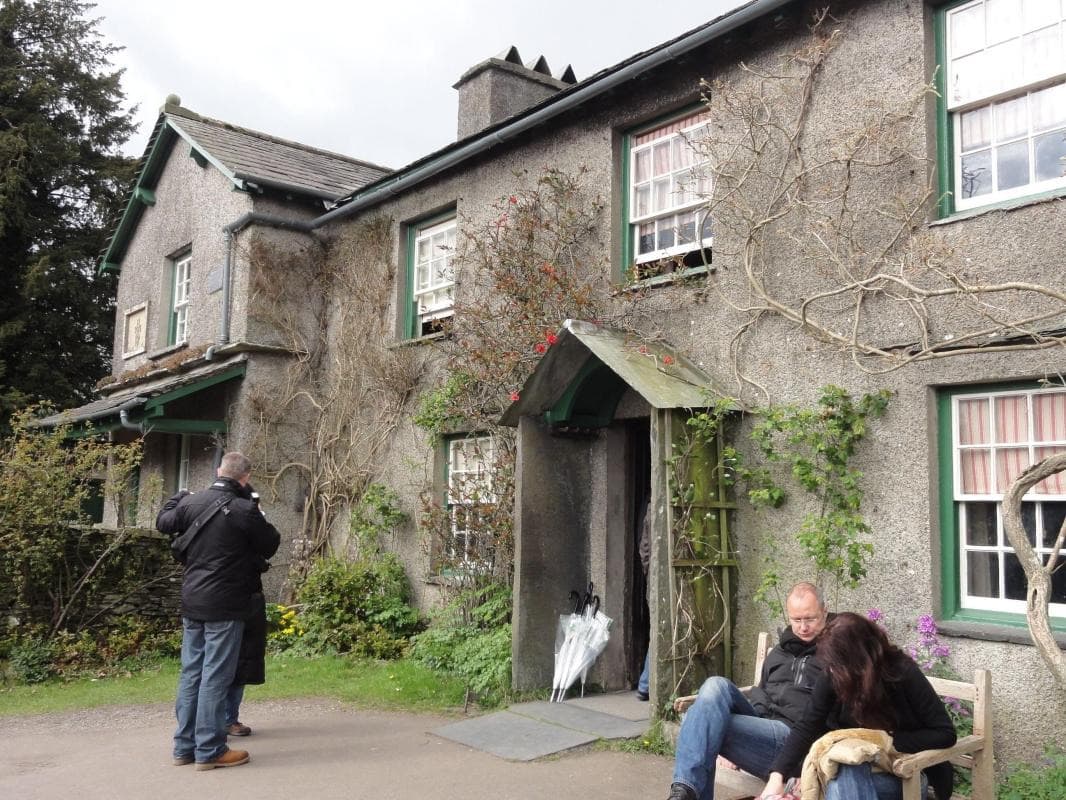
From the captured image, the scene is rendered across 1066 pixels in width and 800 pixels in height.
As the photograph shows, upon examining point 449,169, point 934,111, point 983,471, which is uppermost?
point 449,169

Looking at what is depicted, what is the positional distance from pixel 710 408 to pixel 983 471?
2.01m

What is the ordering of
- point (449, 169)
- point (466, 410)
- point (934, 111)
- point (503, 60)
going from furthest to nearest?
point (503, 60) < point (449, 169) < point (466, 410) < point (934, 111)

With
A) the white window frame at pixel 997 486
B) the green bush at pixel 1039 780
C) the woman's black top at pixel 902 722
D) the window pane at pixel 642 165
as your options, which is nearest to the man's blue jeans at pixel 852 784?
the woman's black top at pixel 902 722

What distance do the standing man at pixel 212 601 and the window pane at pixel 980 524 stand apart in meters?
4.73

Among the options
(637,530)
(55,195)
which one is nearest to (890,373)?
(637,530)

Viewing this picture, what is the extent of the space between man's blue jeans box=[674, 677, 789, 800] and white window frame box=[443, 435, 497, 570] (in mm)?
4918

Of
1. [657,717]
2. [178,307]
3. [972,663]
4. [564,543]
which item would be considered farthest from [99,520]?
[972,663]

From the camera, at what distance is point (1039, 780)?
5.58m

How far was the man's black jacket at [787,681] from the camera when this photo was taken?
16.8ft

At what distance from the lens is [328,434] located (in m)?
12.9

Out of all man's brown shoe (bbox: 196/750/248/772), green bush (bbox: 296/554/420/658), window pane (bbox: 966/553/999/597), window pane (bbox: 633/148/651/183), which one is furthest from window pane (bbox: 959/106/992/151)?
green bush (bbox: 296/554/420/658)

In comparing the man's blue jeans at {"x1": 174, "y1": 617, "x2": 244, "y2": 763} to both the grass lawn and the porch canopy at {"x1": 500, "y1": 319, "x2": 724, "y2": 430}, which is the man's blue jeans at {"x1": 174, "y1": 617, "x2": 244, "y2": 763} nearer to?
the grass lawn

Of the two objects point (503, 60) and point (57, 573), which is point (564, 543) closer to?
point (57, 573)

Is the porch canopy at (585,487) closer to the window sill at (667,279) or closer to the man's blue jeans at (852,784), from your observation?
the window sill at (667,279)
